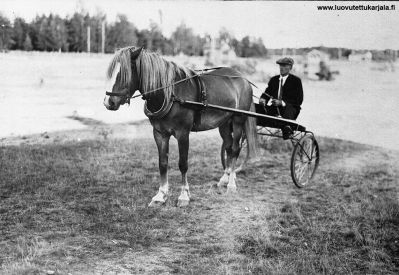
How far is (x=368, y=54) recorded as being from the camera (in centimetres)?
Result: 1149

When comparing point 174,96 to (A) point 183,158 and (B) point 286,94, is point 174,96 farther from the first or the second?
(B) point 286,94

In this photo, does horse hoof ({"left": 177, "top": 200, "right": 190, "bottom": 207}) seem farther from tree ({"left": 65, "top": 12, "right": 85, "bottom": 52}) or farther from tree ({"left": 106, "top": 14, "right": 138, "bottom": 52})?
tree ({"left": 65, "top": 12, "right": 85, "bottom": 52})

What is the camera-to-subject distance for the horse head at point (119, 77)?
5285mm

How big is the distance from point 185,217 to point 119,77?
7.11ft

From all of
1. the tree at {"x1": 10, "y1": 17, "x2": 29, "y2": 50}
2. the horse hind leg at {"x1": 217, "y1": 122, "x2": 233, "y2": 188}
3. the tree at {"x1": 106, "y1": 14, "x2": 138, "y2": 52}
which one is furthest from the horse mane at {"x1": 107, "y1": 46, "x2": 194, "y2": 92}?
the tree at {"x1": 10, "y1": 17, "x2": 29, "y2": 50}

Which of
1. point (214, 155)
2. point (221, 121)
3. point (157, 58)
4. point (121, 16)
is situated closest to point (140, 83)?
point (157, 58)

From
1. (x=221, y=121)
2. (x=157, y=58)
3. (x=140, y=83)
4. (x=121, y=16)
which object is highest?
(x=121, y=16)

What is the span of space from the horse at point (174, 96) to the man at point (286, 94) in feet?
1.81

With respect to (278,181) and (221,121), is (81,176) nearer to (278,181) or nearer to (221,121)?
(221,121)

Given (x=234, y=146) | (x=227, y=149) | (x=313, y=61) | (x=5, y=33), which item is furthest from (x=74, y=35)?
(x=234, y=146)

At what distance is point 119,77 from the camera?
5332 mm

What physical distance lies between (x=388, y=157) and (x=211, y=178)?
522 cm

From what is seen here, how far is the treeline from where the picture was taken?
556 inches

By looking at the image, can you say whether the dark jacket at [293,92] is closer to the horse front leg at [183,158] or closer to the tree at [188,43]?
the horse front leg at [183,158]
